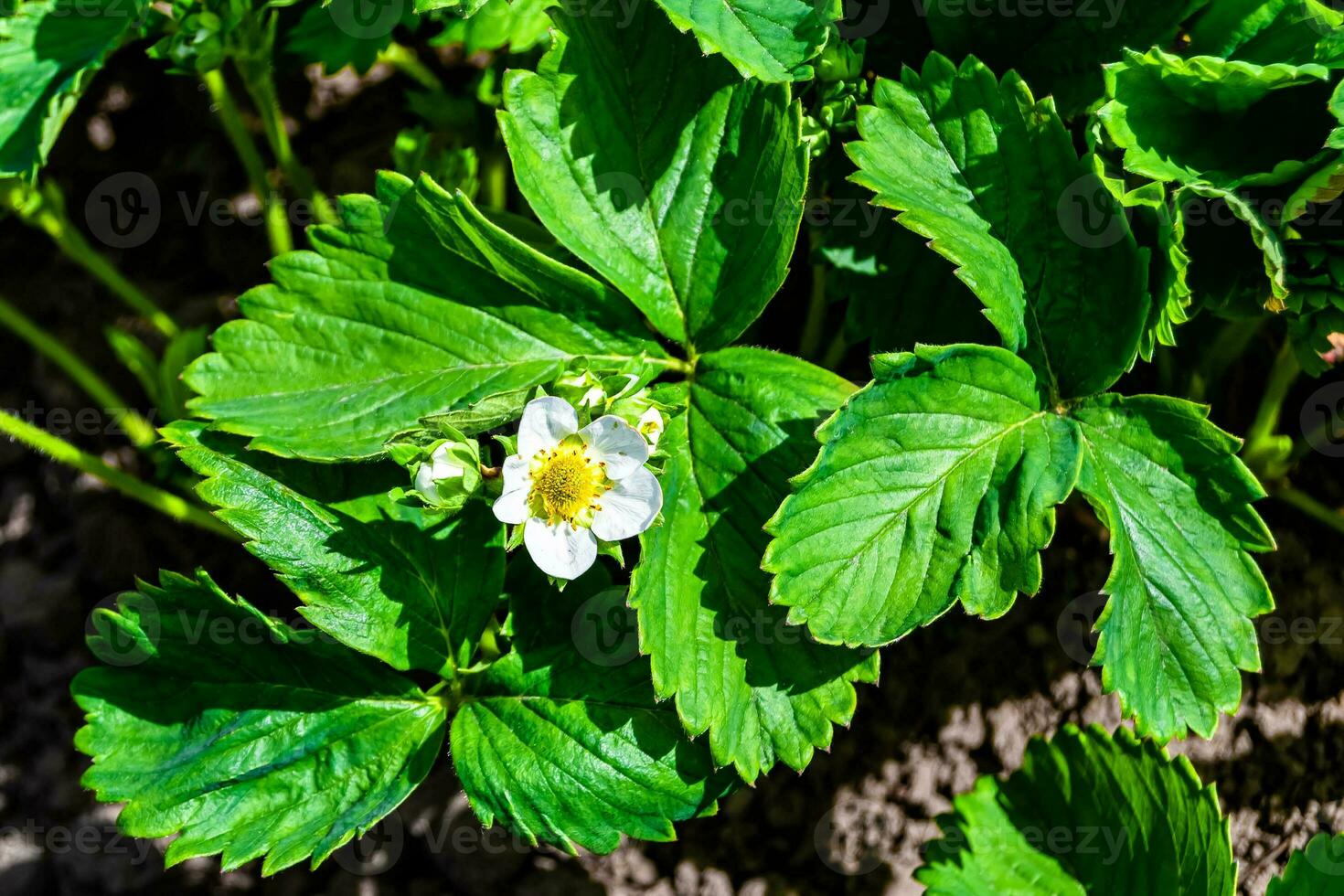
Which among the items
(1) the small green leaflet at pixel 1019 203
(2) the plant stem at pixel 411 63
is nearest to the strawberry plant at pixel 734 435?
(1) the small green leaflet at pixel 1019 203

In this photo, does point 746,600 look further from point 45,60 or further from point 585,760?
point 45,60

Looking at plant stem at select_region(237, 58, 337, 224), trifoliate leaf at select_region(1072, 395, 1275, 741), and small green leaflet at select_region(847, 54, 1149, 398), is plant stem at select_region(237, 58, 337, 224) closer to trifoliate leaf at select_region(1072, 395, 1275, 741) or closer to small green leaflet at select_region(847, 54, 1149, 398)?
small green leaflet at select_region(847, 54, 1149, 398)

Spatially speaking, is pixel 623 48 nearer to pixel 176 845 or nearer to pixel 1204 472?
pixel 1204 472

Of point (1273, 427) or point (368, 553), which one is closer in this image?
point (368, 553)

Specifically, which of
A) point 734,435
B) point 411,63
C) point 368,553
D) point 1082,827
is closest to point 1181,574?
point 1082,827

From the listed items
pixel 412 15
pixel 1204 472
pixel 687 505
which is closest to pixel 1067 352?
pixel 1204 472

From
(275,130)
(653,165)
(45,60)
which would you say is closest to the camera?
(653,165)

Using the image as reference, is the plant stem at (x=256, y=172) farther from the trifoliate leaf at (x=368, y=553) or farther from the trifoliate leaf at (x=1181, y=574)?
the trifoliate leaf at (x=1181, y=574)
